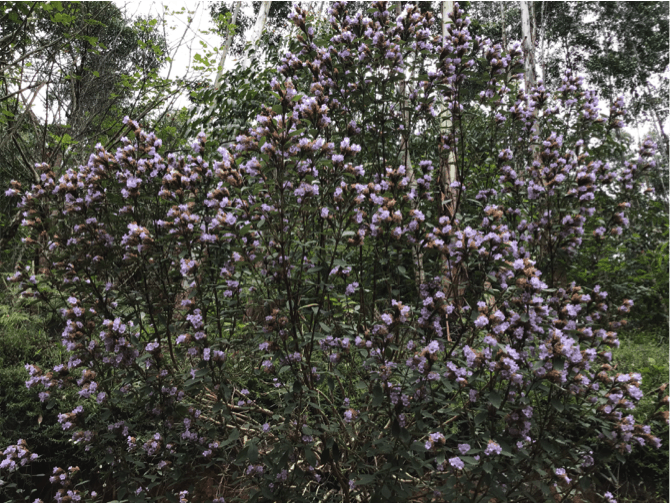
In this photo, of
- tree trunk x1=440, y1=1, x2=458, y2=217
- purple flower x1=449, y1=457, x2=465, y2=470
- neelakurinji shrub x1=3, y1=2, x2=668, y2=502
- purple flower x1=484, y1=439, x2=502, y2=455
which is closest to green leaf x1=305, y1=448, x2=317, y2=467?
neelakurinji shrub x1=3, y1=2, x2=668, y2=502

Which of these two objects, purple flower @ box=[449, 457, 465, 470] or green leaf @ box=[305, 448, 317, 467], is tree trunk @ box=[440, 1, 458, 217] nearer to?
purple flower @ box=[449, 457, 465, 470]

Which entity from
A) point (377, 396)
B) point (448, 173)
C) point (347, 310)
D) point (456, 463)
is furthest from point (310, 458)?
point (448, 173)

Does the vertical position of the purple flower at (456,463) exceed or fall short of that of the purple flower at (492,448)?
it falls short

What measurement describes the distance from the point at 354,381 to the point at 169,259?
1.51m

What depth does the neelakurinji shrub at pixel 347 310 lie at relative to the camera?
5.79ft

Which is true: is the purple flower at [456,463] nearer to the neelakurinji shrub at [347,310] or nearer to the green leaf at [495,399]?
the neelakurinji shrub at [347,310]

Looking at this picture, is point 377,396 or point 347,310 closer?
point 377,396

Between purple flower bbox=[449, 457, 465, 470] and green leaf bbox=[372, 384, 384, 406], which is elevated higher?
green leaf bbox=[372, 384, 384, 406]

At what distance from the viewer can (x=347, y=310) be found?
218 centimetres

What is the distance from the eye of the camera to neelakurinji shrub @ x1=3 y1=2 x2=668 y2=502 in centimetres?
176

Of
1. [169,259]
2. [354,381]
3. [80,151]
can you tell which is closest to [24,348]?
[80,151]

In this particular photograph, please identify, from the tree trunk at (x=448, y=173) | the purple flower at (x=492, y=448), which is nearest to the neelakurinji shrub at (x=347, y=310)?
the purple flower at (x=492, y=448)

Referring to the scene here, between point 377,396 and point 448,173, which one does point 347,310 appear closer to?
point 377,396

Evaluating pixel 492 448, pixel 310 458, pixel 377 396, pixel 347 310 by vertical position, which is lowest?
pixel 310 458
